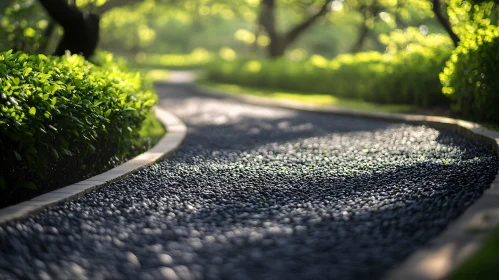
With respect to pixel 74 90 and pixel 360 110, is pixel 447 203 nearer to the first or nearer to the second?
pixel 74 90

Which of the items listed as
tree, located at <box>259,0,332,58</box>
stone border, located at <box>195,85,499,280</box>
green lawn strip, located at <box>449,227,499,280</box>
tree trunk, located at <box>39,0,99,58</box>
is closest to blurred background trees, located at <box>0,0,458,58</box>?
tree, located at <box>259,0,332,58</box>

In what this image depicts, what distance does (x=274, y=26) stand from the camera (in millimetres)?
27625

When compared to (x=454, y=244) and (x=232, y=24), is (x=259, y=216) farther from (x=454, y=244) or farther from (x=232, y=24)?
(x=232, y=24)

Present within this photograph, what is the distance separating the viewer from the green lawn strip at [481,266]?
9.55 ft

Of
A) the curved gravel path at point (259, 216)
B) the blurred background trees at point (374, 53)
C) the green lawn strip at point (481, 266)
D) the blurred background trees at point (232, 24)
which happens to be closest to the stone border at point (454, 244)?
the green lawn strip at point (481, 266)

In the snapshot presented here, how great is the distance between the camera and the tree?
2725 cm

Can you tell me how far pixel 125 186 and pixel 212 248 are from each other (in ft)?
7.15

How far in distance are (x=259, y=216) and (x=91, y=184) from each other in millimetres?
1829

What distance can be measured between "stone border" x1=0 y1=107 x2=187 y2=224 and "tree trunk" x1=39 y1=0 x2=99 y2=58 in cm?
331

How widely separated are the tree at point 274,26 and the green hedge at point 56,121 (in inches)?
805

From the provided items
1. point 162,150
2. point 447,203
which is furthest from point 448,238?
point 162,150

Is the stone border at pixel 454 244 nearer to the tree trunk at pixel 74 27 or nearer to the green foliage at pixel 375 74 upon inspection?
the green foliage at pixel 375 74

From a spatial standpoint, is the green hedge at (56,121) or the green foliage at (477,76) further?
the green foliage at (477,76)

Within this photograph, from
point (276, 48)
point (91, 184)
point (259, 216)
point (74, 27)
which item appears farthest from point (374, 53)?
point (259, 216)
